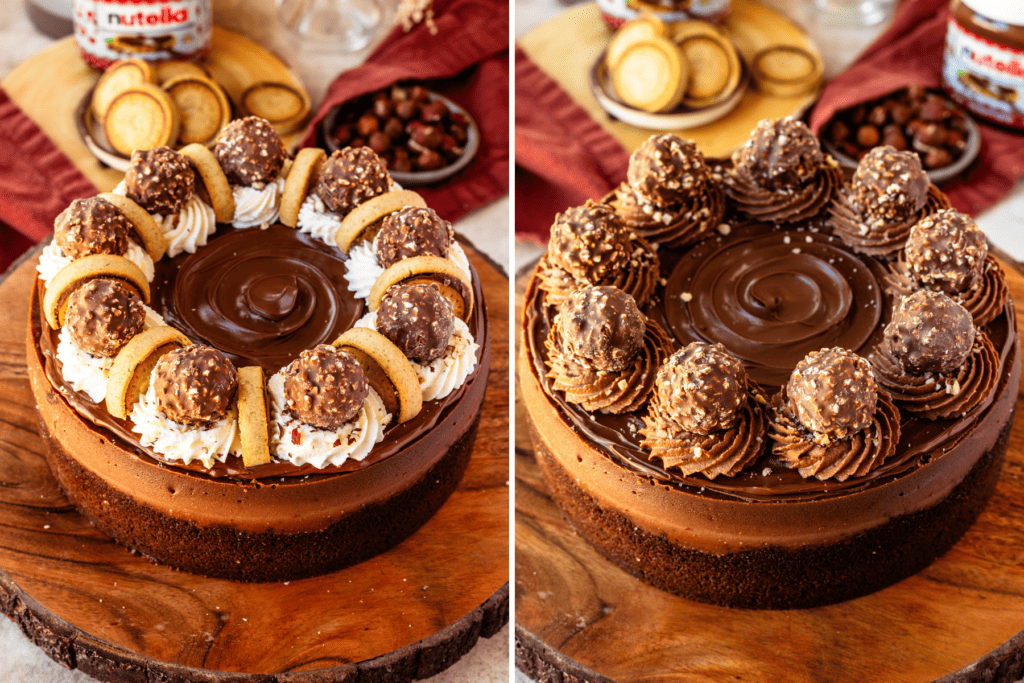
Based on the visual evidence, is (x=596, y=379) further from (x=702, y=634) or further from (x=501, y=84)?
(x=501, y=84)

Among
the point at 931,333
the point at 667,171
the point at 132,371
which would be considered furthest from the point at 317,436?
the point at 931,333

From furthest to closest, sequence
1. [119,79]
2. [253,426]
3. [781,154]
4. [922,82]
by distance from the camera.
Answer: [922,82] < [119,79] < [781,154] < [253,426]

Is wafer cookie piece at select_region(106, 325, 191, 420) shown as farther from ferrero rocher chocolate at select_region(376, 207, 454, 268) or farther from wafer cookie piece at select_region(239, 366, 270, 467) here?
ferrero rocher chocolate at select_region(376, 207, 454, 268)

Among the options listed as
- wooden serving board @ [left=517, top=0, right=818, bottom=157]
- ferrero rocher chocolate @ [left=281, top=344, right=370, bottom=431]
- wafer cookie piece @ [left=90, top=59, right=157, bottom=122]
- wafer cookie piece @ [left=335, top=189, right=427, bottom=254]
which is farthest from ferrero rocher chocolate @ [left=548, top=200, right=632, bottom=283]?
wafer cookie piece @ [left=90, top=59, right=157, bottom=122]

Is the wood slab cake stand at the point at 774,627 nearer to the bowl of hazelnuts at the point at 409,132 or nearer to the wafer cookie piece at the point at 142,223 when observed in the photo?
the wafer cookie piece at the point at 142,223

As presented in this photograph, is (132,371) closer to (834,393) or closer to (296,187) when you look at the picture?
(296,187)

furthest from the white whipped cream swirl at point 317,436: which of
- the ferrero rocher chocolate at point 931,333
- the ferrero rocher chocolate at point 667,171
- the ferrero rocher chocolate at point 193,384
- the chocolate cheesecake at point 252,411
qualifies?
the ferrero rocher chocolate at point 931,333

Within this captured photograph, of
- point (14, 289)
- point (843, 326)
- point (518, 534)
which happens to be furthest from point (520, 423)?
point (14, 289)
